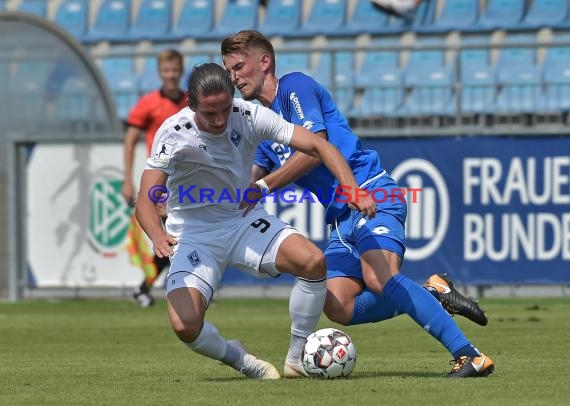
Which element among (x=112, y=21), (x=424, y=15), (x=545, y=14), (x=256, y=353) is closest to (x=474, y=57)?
(x=545, y=14)

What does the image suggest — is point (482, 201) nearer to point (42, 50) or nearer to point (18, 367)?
point (42, 50)

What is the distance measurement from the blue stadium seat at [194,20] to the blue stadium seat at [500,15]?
5189 mm

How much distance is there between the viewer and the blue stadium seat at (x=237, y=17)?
2375 centimetres

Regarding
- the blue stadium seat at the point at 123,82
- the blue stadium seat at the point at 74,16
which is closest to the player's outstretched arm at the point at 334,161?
the blue stadium seat at the point at 123,82

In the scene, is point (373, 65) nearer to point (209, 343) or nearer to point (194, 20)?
point (194, 20)

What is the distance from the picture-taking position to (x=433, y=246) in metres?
14.2

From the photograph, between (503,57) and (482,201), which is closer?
(482,201)

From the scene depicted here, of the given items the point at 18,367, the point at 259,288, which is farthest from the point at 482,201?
the point at 18,367

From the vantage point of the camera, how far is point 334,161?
6.77 metres

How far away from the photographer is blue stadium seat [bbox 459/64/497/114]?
1517cm

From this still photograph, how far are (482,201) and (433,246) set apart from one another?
2.38 ft

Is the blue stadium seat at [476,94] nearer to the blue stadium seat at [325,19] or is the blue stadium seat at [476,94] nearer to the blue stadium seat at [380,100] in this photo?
the blue stadium seat at [380,100]

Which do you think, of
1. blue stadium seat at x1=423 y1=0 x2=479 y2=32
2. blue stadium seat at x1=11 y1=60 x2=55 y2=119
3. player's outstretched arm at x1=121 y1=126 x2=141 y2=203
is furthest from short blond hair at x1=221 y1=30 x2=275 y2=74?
blue stadium seat at x1=423 y1=0 x2=479 y2=32

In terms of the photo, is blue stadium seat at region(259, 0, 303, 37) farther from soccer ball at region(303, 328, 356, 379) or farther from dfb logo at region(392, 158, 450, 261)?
soccer ball at region(303, 328, 356, 379)
